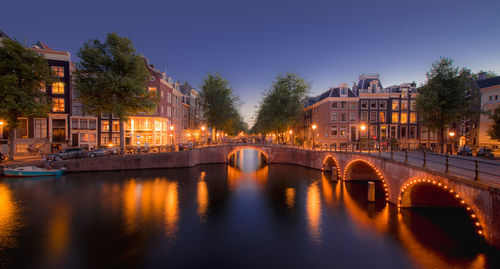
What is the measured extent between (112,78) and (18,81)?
12317 mm

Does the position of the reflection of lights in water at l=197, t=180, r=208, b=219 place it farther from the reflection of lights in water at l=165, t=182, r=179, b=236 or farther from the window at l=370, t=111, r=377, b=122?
the window at l=370, t=111, r=377, b=122

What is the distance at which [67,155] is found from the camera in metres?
32.2

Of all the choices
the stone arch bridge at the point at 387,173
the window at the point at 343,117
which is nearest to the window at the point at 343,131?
the window at the point at 343,117

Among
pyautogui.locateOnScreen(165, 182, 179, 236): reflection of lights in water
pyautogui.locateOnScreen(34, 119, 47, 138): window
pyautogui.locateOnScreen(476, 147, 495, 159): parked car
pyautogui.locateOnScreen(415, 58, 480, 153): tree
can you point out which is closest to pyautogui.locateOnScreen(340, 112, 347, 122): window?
pyautogui.locateOnScreen(415, 58, 480, 153): tree

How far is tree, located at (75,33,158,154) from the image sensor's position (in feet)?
106

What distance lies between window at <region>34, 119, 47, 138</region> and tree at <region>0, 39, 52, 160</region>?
925cm

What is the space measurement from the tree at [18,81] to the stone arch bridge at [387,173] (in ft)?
27.4

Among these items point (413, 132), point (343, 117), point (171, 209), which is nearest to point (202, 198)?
point (171, 209)

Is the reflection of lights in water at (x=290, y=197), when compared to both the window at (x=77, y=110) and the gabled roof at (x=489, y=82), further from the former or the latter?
the gabled roof at (x=489, y=82)

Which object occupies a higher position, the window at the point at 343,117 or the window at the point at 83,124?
the window at the point at 343,117

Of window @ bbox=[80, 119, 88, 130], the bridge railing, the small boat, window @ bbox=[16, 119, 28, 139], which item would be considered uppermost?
window @ bbox=[80, 119, 88, 130]

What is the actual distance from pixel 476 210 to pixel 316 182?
18754mm

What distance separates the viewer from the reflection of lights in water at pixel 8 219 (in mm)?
13214

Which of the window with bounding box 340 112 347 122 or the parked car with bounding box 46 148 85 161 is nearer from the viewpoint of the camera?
the parked car with bounding box 46 148 85 161
